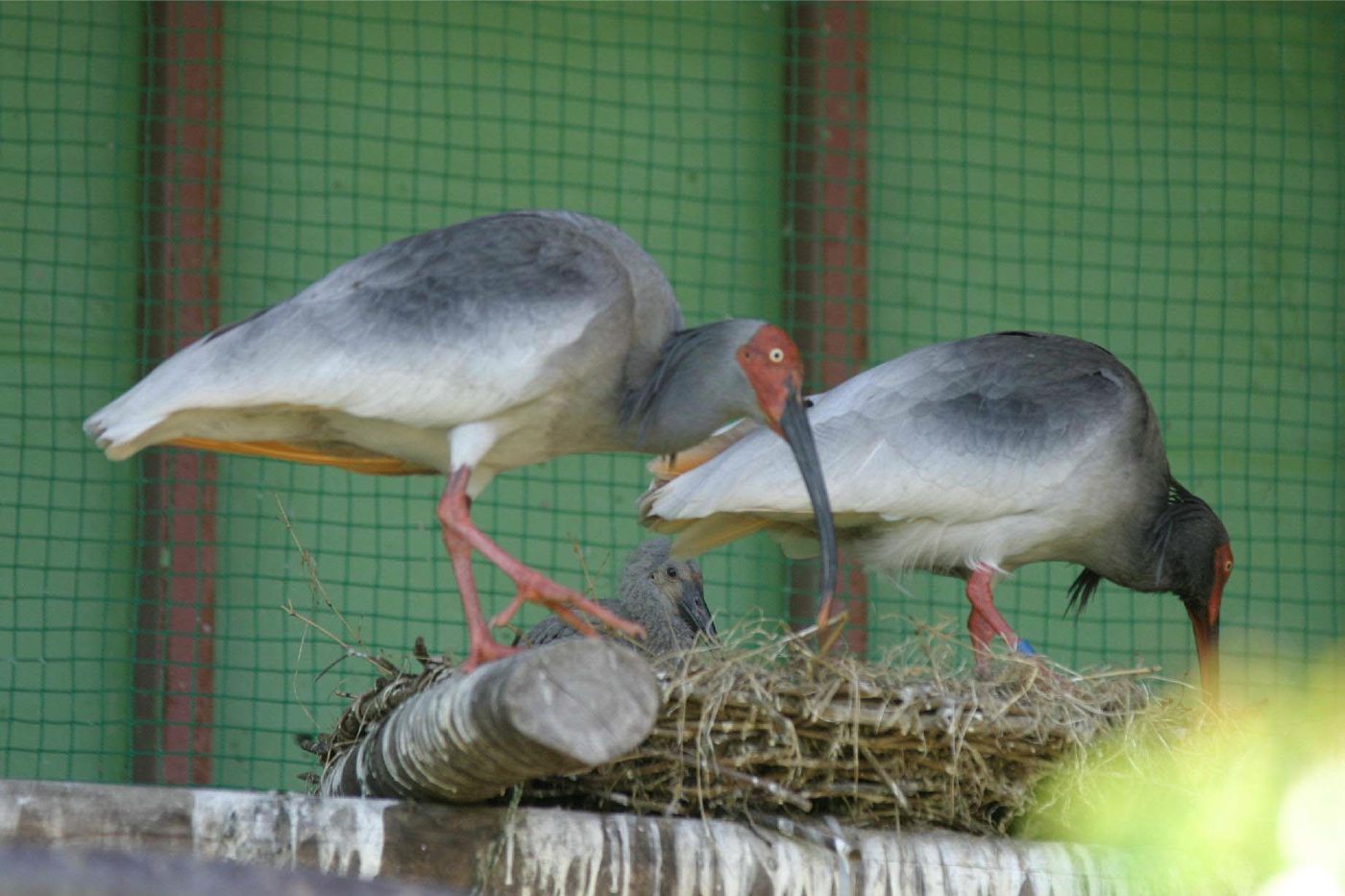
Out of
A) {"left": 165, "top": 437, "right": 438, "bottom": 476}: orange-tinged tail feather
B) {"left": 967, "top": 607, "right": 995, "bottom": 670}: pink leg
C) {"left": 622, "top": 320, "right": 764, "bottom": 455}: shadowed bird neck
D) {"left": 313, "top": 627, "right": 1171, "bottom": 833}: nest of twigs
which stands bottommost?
{"left": 313, "top": 627, "right": 1171, "bottom": 833}: nest of twigs

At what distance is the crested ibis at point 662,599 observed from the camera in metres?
4.45

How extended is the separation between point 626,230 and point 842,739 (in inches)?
106

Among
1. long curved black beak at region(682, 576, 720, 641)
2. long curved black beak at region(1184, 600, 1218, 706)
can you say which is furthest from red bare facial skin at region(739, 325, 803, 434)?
long curved black beak at region(1184, 600, 1218, 706)

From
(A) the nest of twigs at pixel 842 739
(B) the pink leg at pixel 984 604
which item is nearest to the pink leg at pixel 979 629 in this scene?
(B) the pink leg at pixel 984 604

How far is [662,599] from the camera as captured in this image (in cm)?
456

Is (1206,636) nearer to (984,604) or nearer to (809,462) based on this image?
(984,604)

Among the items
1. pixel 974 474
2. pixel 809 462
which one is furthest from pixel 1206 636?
pixel 809 462

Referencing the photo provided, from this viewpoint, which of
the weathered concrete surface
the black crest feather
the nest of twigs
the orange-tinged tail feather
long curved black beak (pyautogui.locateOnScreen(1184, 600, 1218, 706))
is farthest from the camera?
the black crest feather

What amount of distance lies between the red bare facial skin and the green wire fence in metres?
1.59

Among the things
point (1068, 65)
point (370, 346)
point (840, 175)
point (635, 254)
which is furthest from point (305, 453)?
point (1068, 65)

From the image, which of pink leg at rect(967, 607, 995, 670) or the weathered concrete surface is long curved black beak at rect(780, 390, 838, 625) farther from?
pink leg at rect(967, 607, 995, 670)

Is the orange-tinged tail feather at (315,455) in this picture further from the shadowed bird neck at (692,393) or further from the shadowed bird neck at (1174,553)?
the shadowed bird neck at (1174,553)

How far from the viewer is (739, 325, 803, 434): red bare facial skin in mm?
3621

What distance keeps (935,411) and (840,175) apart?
154cm
